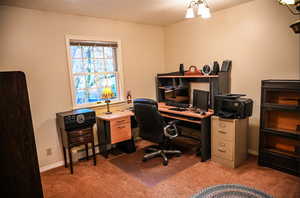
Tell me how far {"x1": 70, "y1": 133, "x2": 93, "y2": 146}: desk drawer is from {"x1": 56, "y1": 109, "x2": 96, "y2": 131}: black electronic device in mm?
151

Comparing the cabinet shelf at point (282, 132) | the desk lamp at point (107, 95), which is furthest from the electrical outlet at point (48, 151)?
the cabinet shelf at point (282, 132)

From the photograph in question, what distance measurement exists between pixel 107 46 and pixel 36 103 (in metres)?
1.54

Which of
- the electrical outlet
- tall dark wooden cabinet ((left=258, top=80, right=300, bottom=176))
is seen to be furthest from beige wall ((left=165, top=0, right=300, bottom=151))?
the electrical outlet

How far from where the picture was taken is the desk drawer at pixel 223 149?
9.04 ft

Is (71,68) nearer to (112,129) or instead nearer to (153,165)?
(112,129)

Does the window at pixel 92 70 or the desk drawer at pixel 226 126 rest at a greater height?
the window at pixel 92 70

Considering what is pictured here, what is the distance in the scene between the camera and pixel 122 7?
290cm

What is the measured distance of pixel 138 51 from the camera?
13.1 ft

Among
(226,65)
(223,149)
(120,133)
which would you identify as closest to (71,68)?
(120,133)

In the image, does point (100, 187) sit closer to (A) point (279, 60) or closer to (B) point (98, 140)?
(B) point (98, 140)

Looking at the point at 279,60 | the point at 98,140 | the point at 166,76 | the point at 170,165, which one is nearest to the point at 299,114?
the point at 279,60

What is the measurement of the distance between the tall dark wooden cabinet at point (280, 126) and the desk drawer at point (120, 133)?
2082mm

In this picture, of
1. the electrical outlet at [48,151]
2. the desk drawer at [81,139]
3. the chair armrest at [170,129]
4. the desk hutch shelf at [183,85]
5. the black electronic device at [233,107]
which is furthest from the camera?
the desk hutch shelf at [183,85]

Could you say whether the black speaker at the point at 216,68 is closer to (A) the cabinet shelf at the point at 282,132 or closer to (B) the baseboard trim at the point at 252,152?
(A) the cabinet shelf at the point at 282,132
